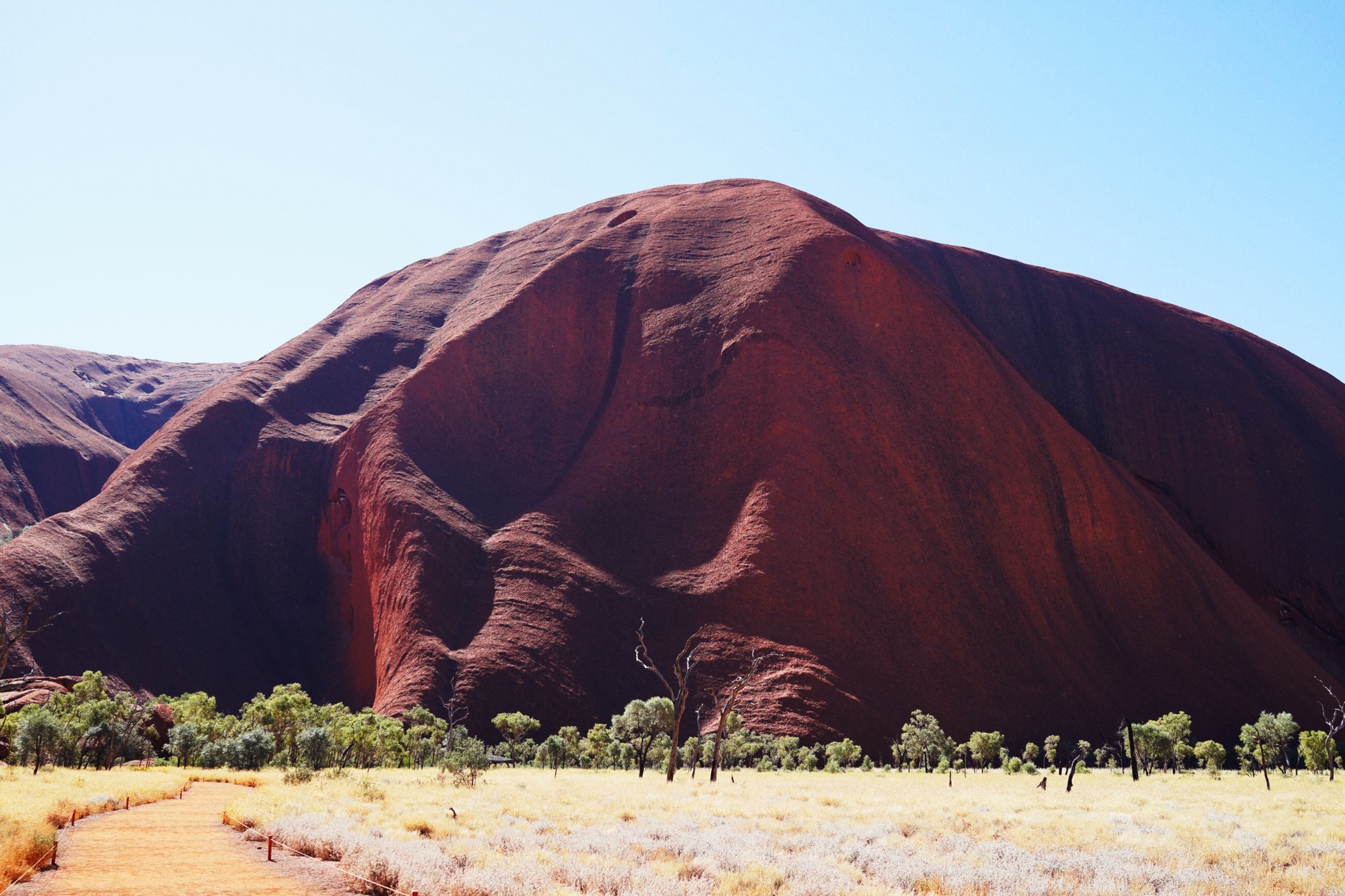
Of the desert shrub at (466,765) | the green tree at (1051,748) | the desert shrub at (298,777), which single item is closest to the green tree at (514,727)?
the desert shrub at (466,765)

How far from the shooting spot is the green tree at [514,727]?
50.4 metres

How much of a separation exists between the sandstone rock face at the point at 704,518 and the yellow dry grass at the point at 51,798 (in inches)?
1007

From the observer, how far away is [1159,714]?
200 feet

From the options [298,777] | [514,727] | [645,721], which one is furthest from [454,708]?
[298,777]

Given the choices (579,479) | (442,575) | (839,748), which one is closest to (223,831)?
(839,748)

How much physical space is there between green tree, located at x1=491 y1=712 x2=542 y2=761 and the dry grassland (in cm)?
2270

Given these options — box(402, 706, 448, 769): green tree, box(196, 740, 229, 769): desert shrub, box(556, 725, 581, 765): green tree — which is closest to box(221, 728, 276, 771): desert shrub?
box(196, 740, 229, 769): desert shrub

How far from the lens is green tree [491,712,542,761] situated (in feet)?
165

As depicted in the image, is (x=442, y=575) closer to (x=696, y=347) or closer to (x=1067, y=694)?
(x=696, y=347)

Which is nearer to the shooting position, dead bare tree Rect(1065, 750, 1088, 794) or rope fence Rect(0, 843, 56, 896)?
rope fence Rect(0, 843, 56, 896)

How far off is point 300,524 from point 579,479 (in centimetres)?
2465

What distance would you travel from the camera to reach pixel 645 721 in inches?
1802

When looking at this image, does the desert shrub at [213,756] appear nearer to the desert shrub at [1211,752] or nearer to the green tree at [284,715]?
the green tree at [284,715]

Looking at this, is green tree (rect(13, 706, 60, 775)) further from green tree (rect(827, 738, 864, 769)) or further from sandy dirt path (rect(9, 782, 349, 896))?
green tree (rect(827, 738, 864, 769))
